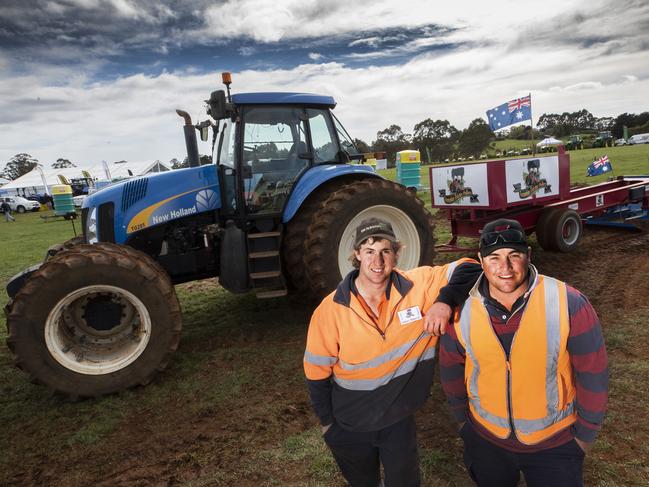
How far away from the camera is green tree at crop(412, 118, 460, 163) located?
65.8m

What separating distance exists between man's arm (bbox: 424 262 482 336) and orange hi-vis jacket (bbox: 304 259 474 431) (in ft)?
0.26

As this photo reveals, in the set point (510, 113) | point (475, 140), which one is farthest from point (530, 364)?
point (475, 140)

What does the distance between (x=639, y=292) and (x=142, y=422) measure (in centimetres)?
504

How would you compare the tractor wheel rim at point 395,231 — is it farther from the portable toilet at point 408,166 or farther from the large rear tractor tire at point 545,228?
the portable toilet at point 408,166

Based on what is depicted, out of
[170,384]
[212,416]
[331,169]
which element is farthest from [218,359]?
[331,169]

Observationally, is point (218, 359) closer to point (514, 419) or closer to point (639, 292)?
point (514, 419)

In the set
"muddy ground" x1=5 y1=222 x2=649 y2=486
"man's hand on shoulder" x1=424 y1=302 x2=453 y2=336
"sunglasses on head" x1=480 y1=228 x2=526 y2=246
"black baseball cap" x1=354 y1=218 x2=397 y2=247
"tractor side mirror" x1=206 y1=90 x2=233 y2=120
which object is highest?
"tractor side mirror" x1=206 y1=90 x2=233 y2=120

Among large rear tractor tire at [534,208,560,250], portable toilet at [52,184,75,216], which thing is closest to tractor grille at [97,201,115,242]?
large rear tractor tire at [534,208,560,250]

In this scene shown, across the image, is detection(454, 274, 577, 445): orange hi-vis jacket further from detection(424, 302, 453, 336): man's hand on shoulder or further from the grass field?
the grass field

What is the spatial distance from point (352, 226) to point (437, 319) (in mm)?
2464

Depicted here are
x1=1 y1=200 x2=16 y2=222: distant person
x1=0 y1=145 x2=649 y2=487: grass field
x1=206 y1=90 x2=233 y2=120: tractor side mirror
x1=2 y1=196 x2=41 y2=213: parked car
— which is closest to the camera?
x1=0 y1=145 x2=649 y2=487: grass field

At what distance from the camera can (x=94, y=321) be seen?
135 inches

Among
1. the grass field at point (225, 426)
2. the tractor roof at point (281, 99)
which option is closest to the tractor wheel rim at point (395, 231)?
the grass field at point (225, 426)

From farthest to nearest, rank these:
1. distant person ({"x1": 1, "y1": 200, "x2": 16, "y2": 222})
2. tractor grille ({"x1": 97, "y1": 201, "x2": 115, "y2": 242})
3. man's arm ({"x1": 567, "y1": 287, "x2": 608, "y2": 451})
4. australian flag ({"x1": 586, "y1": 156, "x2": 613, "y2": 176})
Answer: distant person ({"x1": 1, "y1": 200, "x2": 16, "y2": 222}) → australian flag ({"x1": 586, "y1": 156, "x2": 613, "y2": 176}) → tractor grille ({"x1": 97, "y1": 201, "x2": 115, "y2": 242}) → man's arm ({"x1": 567, "y1": 287, "x2": 608, "y2": 451})
